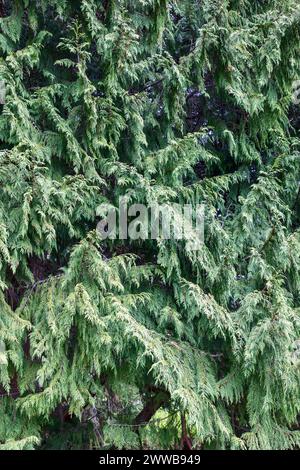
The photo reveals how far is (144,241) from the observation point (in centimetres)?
352

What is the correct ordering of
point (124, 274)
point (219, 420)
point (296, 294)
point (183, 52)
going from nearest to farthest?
point (219, 420) → point (124, 274) → point (296, 294) → point (183, 52)

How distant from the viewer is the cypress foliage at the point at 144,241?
3023 millimetres

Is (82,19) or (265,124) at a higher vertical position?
(82,19)

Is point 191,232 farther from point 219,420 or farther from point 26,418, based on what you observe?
point 26,418

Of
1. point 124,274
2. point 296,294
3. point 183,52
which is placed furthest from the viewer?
point 183,52

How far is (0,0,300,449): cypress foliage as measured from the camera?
3023 millimetres

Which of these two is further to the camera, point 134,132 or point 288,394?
point 134,132

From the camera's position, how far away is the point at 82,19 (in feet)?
11.4

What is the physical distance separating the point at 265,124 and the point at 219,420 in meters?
2.42

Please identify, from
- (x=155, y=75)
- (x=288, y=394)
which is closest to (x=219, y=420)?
(x=288, y=394)

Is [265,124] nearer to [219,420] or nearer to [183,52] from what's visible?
[183,52]
